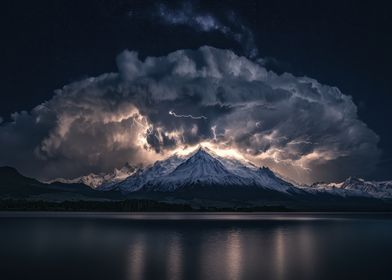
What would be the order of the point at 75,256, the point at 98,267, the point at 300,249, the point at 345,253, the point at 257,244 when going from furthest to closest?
the point at 257,244 → the point at 300,249 → the point at 345,253 → the point at 75,256 → the point at 98,267

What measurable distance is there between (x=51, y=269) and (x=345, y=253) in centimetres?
5174

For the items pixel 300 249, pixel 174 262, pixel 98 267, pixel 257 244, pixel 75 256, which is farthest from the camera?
pixel 257 244

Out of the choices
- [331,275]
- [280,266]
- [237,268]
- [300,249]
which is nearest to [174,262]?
[237,268]

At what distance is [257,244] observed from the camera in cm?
10056

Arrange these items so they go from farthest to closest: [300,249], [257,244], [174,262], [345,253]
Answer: [257,244], [300,249], [345,253], [174,262]

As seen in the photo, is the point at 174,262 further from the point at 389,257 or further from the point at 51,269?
the point at 389,257

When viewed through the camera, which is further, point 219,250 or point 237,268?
point 219,250

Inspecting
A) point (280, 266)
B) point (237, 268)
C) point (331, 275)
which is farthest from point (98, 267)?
point (331, 275)

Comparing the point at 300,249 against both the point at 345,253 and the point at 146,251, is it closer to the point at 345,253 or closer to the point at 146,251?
the point at 345,253

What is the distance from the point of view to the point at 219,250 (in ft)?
287

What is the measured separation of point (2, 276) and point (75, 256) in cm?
2166

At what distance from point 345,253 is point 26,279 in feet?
184

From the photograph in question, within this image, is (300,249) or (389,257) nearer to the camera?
(389,257)

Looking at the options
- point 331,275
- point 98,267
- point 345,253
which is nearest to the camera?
point 331,275
